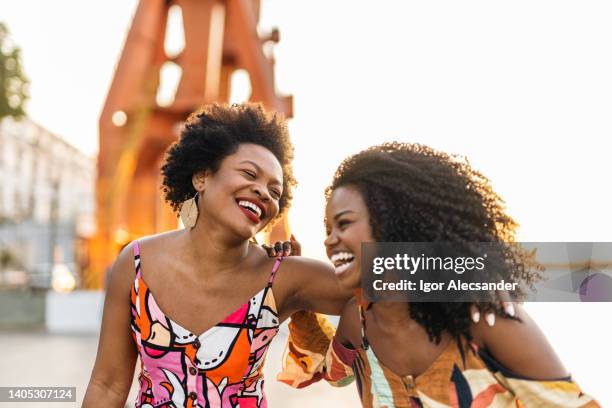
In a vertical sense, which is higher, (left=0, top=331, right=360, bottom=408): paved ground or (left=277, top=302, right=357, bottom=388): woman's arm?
(left=277, top=302, right=357, bottom=388): woman's arm

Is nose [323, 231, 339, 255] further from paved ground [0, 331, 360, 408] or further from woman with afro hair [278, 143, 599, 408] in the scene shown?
paved ground [0, 331, 360, 408]

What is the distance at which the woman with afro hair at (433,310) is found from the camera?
5.36 ft

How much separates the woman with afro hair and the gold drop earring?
613 mm

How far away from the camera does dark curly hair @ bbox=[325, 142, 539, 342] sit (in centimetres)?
175

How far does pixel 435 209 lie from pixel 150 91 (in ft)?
35.7

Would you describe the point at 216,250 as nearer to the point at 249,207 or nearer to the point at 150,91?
the point at 249,207

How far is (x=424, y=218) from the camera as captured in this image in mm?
1761

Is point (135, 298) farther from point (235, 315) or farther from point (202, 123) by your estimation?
point (202, 123)

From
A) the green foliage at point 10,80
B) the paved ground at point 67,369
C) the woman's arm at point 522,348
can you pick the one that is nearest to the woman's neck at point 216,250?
the woman's arm at point 522,348

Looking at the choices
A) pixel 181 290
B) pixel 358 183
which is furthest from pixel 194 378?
pixel 358 183

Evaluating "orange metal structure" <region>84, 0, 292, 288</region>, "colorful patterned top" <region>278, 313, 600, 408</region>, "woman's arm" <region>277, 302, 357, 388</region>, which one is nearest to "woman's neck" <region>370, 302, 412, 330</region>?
"colorful patterned top" <region>278, 313, 600, 408</region>

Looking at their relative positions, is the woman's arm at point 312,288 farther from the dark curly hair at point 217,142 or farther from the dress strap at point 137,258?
the dress strap at point 137,258

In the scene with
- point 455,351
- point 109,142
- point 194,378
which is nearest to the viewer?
point 455,351

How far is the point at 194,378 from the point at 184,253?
1.46 feet
